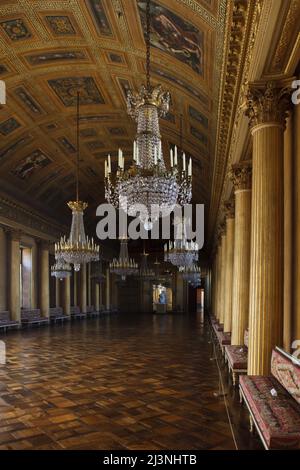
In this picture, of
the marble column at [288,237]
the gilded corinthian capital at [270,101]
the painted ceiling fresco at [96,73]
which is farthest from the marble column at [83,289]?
the gilded corinthian capital at [270,101]

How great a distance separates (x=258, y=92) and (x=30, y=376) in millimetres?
5530

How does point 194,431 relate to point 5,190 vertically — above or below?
below

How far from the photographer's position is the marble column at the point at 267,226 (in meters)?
4.75

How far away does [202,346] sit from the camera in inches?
445

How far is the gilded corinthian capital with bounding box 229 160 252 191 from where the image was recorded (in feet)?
27.1

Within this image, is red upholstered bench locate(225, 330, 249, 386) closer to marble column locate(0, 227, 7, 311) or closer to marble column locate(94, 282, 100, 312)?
marble column locate(0, 227, 7, 311)

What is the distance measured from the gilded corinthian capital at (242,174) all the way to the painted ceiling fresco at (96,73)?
1269 millimetres

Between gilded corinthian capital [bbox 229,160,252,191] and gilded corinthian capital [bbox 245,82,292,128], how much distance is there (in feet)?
10.5

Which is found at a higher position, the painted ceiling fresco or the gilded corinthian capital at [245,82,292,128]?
the painted ceiling fresco

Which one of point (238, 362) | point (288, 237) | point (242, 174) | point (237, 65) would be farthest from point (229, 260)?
point (237, 65)

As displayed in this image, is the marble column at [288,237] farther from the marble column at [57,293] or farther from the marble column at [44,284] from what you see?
the marble column at [57,293]

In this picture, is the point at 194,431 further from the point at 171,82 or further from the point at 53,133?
the point at 53,133

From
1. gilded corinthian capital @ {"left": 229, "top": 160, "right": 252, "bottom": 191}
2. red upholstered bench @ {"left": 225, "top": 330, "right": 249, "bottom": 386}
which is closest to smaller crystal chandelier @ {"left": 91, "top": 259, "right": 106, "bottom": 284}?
gilded corinthian capital @ {"left": 229, "top": 160, "right": 252, "bottom": 191}

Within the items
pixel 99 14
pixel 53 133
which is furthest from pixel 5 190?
pixel 99 14
